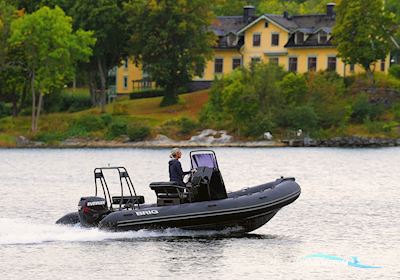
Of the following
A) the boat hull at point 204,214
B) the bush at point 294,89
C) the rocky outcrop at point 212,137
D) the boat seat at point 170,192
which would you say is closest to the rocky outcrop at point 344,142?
the bush at point 294,89

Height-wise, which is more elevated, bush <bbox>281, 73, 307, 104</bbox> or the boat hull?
bush <bbox>281, 73, 307, 104</bbox>

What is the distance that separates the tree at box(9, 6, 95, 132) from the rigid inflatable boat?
2466 inches

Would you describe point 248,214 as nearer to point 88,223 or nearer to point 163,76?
point 88,223

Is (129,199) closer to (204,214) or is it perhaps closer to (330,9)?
(204,214)

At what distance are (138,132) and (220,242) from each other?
6189 centimetres

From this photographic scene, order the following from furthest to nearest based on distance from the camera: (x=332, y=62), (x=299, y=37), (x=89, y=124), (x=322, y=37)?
(x=299, y=37)
(x=322, y=37)
(x=332, y=62)
(x=89, y=124)

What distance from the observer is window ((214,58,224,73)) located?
396ft

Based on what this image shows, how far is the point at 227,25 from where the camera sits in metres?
122

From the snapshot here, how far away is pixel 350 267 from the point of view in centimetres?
3138

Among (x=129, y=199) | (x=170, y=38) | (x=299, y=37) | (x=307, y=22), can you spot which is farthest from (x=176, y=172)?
(x=307, y=22)

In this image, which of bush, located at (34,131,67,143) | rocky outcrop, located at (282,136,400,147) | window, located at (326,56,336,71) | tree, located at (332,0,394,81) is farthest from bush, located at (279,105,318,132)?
bush, located at (34,131,67,143)

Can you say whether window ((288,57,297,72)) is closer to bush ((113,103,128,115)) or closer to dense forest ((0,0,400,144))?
dense forest ((0,0,400,144))

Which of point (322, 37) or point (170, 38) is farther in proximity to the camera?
point (322, 37)

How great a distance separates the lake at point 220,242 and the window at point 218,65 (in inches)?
2334
